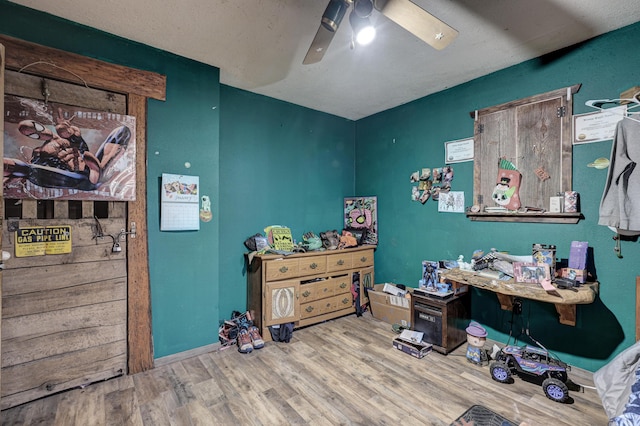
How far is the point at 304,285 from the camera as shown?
3090 mm

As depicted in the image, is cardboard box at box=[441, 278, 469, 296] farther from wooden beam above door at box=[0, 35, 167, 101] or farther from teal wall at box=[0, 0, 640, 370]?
wooden beam above door at box=[0, 35, 167, 101]

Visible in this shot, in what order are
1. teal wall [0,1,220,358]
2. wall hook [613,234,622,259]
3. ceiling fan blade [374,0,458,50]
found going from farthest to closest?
teal wall [0,1,220,358] → wall hook [613,234,622,259] → ceiling fan blade [374,0,458,50]

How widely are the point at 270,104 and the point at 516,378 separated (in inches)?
140

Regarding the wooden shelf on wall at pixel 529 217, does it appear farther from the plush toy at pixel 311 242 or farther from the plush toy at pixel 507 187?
the plush toy at pixel 311 242

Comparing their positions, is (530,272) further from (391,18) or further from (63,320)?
(63,320)

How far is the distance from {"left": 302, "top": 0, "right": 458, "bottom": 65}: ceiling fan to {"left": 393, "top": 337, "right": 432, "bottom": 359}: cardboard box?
2403mm

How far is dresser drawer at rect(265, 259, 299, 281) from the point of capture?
2.86 m

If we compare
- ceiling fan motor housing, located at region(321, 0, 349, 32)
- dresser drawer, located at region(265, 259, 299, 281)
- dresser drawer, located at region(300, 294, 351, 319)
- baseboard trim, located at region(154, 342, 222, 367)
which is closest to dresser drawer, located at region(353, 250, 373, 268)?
dresser drawer, located at region(300, 294, 351, 319)

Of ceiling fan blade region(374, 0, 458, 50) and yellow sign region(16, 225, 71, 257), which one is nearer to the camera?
ceiling fan blade region(374, 0, 458, 50)

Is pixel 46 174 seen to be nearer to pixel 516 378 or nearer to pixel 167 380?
pixel 167 380

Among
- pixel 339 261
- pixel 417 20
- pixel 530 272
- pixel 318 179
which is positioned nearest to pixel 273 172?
pixel 318 179

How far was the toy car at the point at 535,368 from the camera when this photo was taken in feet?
6.30

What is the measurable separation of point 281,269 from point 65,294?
5.55 ft

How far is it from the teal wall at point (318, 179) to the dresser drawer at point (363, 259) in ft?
0.66
